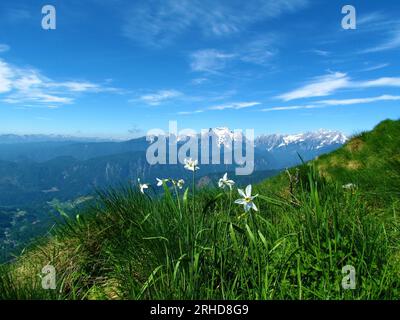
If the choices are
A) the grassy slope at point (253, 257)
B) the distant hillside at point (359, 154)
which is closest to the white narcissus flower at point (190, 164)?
the grassy slope at point (253, 257)

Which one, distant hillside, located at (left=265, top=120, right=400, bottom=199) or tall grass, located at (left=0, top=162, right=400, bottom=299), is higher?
distant hillside, located at (left=265, top=120, right=400, bottom=199)

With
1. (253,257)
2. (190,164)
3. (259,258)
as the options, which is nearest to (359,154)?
(190,164)

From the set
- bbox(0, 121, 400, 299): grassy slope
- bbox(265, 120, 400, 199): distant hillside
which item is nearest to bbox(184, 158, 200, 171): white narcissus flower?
bbox(0, 121, 400, 299): grassy slope

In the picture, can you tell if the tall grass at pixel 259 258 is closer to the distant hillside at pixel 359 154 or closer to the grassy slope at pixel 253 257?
the grassy slope at pixel 253 257

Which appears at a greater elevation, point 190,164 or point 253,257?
point 190,164

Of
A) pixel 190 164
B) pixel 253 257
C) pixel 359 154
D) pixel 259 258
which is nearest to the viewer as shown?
pixel 253 257

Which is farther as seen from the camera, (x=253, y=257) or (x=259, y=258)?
(x=259, y=258)

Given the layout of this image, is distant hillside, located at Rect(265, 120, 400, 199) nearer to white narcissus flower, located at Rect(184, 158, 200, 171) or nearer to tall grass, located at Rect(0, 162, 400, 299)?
white narcissus flower, located at Rect(184, 158, 200, 171)

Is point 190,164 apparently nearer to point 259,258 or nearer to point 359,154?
point 259,258

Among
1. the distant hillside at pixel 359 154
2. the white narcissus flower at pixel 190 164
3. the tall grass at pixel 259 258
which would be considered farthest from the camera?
the distant hillside at pixel 359 154
